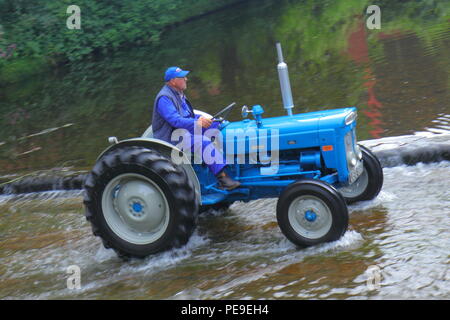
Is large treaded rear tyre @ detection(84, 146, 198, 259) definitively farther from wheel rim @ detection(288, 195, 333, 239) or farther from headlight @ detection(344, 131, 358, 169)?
headlight @ detection(344, 131, 358, 169)

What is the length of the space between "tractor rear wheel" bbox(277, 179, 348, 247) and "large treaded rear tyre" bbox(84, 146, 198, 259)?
2.85ft

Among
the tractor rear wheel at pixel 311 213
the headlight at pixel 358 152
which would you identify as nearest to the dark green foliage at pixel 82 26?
the headlight at pixel 358 152

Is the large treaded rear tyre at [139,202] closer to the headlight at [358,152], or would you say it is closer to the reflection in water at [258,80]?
the headlight at [358,152]

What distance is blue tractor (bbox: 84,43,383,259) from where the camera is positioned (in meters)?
5.48

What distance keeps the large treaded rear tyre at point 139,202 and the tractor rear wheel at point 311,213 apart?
2.85ft

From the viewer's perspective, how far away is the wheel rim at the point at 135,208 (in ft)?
18.9

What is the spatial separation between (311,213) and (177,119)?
160cm

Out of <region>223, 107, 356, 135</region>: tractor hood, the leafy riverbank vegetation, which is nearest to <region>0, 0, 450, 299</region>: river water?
<region>223, 107, 356, 135</region>: tractor hood

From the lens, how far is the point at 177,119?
5.87 metres

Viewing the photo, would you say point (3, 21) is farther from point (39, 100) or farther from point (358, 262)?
point (358, 262)

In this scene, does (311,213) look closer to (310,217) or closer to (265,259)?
(310,217)

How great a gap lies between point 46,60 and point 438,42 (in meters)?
15.9

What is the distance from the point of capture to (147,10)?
25.8 meters
